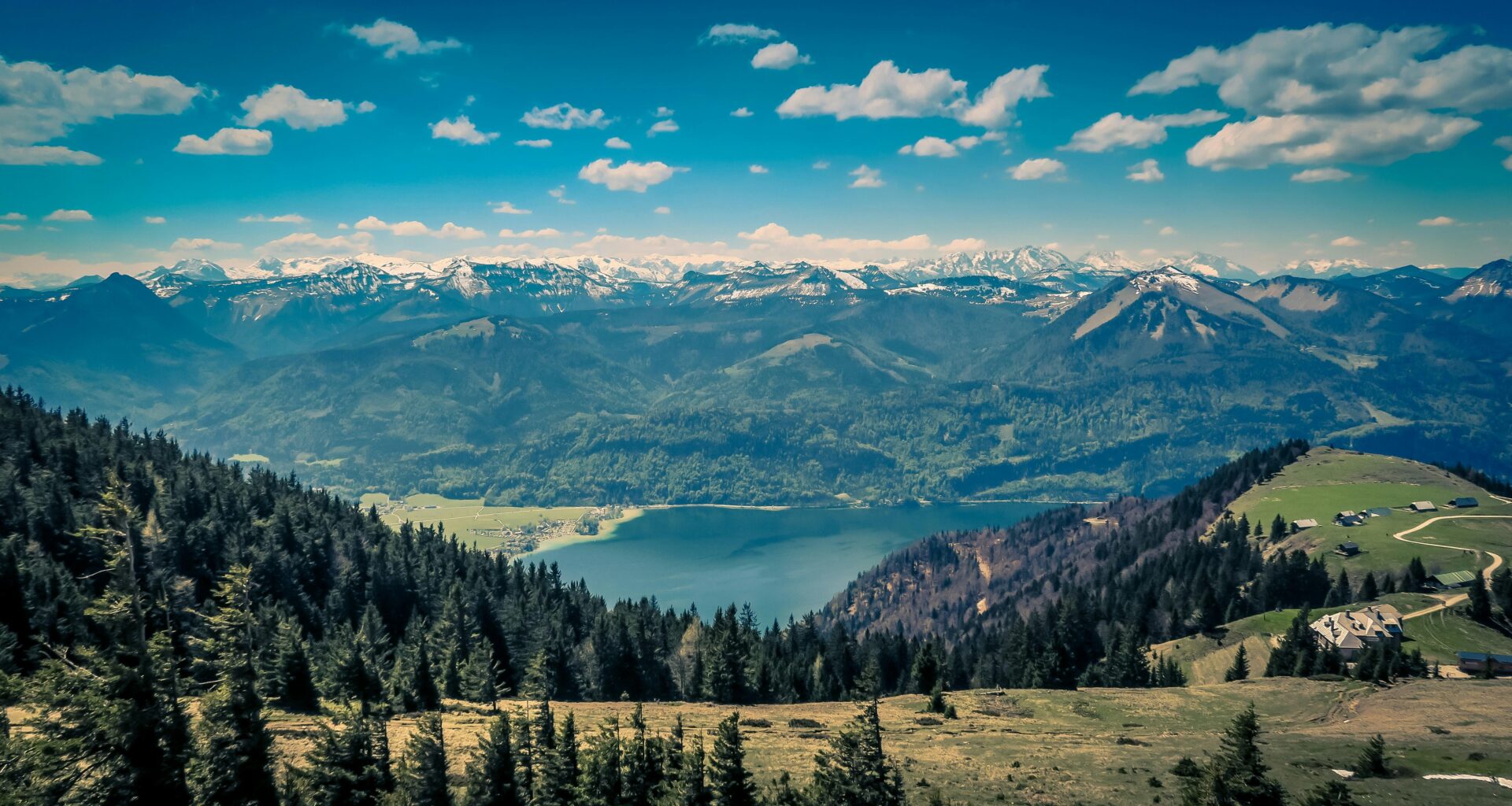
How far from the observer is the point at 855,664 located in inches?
4262

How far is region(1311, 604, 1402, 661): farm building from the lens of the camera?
94.6m

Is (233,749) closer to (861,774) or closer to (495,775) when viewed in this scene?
(495,775)

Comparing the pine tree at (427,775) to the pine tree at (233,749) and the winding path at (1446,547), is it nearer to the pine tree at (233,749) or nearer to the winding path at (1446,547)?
the pine tree at (233,749)

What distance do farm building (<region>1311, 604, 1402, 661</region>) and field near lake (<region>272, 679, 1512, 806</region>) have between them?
19895mm

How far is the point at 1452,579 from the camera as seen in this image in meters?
116

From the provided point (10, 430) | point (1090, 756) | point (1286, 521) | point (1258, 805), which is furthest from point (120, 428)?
point (1286, 521)

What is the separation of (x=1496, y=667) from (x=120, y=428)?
199500mm

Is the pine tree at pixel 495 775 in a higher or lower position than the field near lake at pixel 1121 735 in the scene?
higher

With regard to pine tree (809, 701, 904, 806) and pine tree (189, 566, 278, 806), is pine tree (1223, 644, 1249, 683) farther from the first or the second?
pine tree (189, 566, 278, 806)

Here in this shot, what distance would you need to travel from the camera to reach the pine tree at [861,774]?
146 ft

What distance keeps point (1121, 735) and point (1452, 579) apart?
82951 mm

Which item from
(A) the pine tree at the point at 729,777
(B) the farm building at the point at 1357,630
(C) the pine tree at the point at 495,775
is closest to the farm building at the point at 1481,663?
(B) the farm building at the point at 1357,630

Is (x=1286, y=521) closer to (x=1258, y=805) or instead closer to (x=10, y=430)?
(x=1258, y=805)

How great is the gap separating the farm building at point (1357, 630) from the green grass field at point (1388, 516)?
33094 mm
